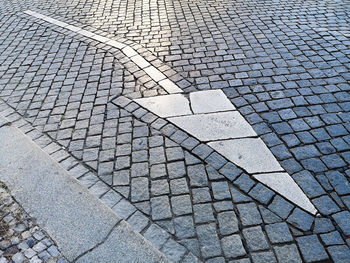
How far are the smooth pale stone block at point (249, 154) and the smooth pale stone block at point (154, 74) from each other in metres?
1.69

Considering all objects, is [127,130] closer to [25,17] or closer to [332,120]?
[332,120]

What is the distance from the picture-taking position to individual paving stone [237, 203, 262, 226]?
2.68 metres

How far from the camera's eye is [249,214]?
9.01ft

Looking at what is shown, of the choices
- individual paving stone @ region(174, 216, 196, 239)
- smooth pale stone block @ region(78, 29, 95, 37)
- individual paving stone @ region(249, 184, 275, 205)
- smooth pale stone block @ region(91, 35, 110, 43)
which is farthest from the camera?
smooth pale stone block @ region(78, 29, 95, 37)

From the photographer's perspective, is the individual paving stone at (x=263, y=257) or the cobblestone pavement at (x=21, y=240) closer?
the individual paving stone at (x=263, y=257)

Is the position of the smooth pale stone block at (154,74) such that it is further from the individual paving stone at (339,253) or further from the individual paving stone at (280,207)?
the individual paving stone at (339,253)

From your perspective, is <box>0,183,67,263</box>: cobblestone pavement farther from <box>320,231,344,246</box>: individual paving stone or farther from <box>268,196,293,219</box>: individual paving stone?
<box>320,231,344,246</box>: individual paving stone

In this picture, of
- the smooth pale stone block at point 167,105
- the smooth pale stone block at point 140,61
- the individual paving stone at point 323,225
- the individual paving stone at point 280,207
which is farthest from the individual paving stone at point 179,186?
the smooth pale stone block at point 140,61

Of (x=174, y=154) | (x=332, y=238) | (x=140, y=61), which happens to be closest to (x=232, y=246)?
(x=332, y=238)

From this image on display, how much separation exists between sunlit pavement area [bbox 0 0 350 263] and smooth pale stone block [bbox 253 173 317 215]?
0.01 meters

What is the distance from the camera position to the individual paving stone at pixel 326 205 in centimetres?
271

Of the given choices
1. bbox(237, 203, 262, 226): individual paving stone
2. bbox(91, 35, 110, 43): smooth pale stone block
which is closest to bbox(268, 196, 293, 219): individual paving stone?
bbox(237, 203, 262, 226): individual paving stone

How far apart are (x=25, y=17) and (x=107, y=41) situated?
296 cm

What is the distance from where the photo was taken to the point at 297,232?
2.58 metres
